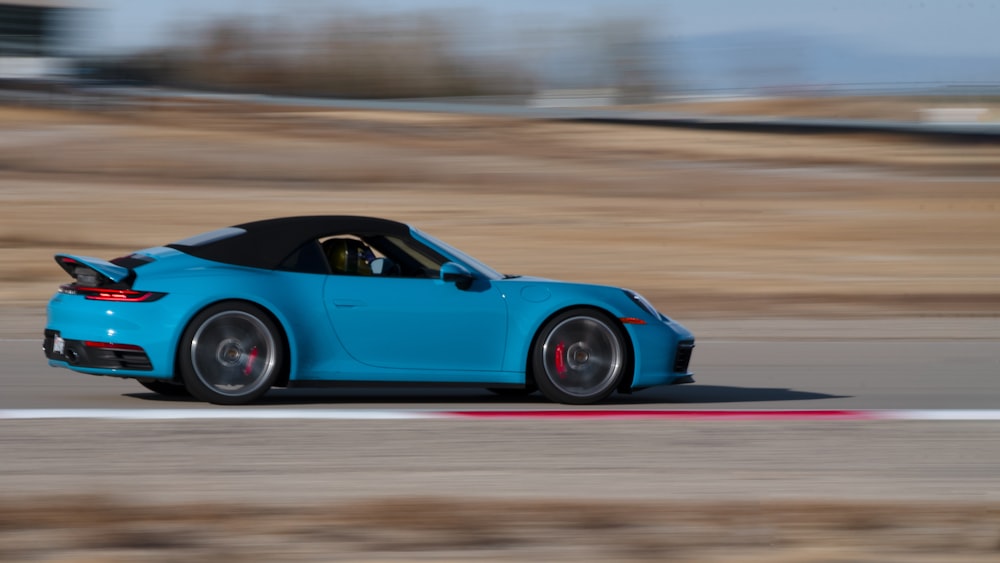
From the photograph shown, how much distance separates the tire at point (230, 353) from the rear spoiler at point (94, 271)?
18.2 inches

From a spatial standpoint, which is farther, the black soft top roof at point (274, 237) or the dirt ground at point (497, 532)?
the black soft top roof at point (274, 237)

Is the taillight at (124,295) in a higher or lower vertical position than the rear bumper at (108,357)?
higher

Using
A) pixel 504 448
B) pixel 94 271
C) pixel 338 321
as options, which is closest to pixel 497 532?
pixel 504 448

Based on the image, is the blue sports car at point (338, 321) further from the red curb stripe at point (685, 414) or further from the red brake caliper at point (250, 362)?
the red curb stripe at point (685, 414)

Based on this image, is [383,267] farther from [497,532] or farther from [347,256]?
[497,532]

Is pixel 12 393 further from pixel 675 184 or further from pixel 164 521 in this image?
pixel 675 184

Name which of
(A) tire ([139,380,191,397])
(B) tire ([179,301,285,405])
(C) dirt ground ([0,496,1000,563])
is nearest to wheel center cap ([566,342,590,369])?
(B) tire ([179,301,285,405])

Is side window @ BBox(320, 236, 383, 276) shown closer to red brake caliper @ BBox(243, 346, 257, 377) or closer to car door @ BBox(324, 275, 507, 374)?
car door @ BBox(324, 275, 507, 374)

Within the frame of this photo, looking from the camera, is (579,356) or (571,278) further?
(571,278)

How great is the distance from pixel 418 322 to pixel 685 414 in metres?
1.58

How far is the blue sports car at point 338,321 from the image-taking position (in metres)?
7.59

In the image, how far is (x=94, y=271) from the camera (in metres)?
7.55

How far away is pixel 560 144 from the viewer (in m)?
36.7

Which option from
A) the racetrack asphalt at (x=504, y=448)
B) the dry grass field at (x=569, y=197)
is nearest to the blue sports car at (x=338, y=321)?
the racetrack asphalt at (x=504, y=448)
